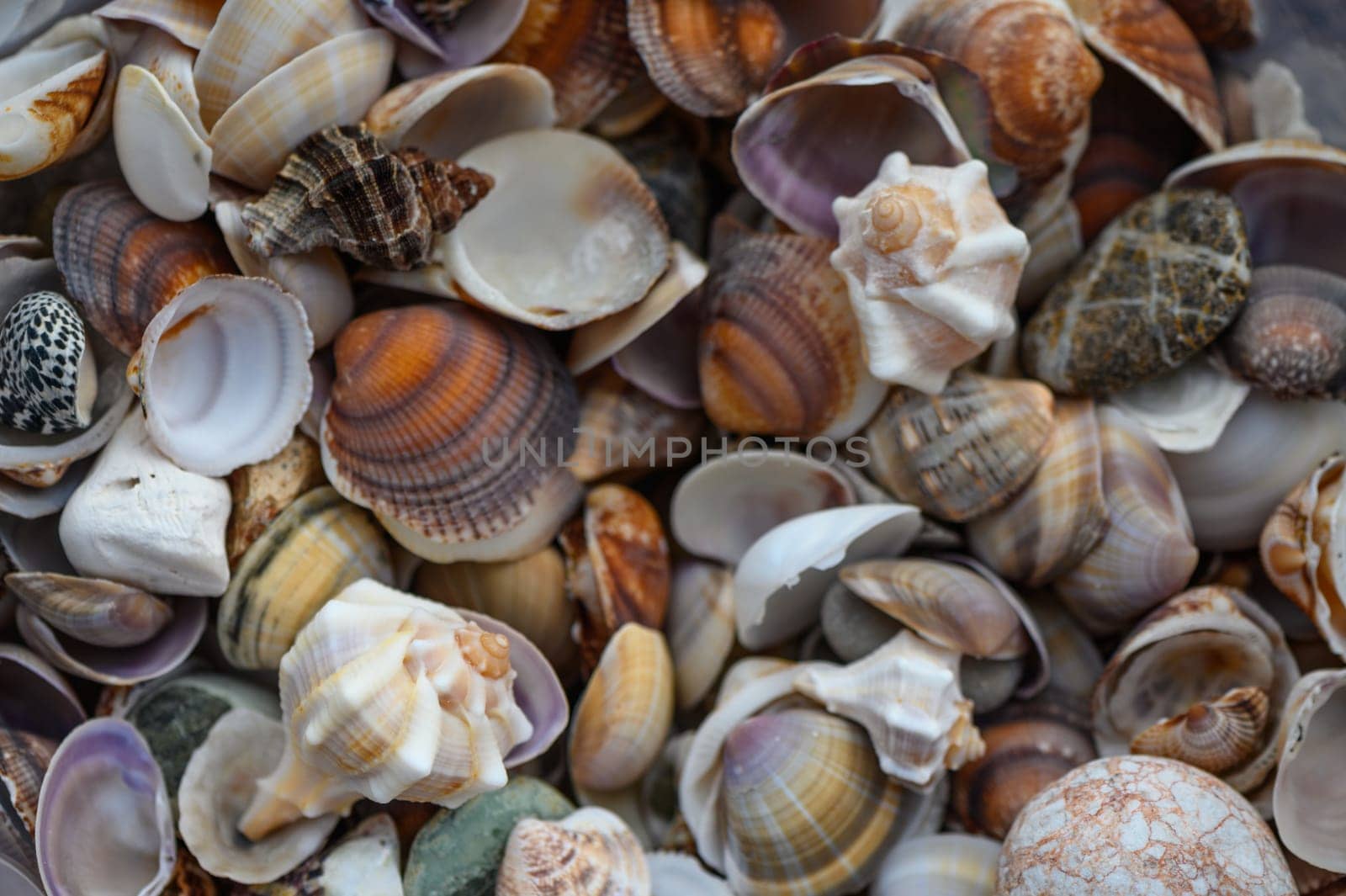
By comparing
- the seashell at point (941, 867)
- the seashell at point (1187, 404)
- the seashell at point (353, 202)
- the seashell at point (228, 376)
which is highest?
the seashell at point (353, 202)

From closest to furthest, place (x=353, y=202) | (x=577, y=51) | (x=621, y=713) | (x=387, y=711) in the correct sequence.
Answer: (x=387, y=711) < (x=353, y=202) < (x=621, y=713) < (x=577, y=51)

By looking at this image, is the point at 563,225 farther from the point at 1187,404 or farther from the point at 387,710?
the point at 1187,404

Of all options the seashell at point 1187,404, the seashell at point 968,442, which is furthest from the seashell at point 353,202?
the seashell at point 1187,404

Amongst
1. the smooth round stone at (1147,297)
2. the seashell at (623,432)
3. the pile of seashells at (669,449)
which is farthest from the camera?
the seashell at (623,432)

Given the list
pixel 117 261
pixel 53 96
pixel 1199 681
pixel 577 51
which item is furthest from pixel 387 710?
pixel 1199 681

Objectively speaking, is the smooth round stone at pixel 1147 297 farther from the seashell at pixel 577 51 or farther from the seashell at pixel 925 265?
the seashell at pixel 577 51

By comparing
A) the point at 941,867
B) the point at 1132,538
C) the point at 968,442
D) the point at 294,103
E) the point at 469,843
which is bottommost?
the point at 941,867

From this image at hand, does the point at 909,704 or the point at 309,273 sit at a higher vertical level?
the point at 309,273
